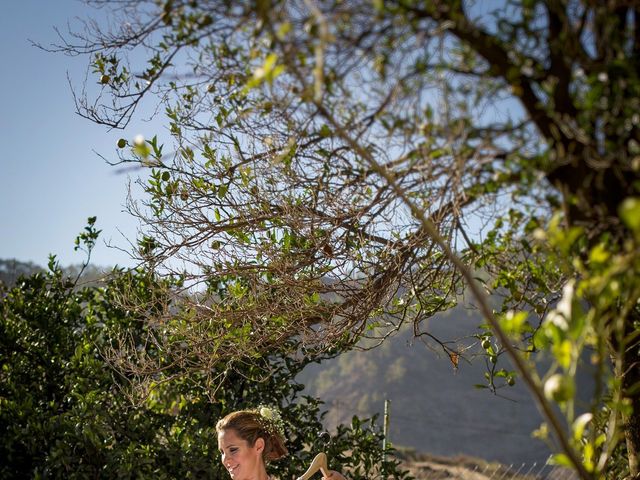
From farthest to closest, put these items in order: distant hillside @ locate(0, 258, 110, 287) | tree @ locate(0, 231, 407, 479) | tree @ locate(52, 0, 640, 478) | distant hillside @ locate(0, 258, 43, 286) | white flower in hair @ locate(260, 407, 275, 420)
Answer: distant hillside @ locate(0, 258, 43, 286), tree @ locate(0, 231, 407, 479), white flower in hair @ locate(260, 407, 275, 420), distant hillside @ locate(0, 258, 110, 287), tree @ locate(52, 0, 640, 478)

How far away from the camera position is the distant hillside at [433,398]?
1829 inches

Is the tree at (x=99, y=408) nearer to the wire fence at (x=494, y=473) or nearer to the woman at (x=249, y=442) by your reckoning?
the woman at (x=249, y=442)

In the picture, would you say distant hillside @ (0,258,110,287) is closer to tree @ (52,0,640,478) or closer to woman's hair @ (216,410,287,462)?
tree @ (52,0,640,478)

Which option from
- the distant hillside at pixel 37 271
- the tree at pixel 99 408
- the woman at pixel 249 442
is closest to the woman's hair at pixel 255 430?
the woman at pixel 249 442

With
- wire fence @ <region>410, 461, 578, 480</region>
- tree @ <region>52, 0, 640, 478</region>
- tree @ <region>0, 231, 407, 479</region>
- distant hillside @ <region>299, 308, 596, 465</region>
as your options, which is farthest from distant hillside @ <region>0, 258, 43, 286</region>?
distant hillside @ <region>299, 308, 596, 465</region>

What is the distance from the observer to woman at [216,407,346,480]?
408cm

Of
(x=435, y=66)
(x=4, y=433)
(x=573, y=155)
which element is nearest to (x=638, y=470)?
(x=573, y=155)

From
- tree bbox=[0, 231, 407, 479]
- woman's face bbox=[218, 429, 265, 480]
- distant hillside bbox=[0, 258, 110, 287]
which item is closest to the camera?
distant hillside bbox=[0, 258, 110, 287]

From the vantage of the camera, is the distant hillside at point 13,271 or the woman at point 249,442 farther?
the distant hillside at point 13,271

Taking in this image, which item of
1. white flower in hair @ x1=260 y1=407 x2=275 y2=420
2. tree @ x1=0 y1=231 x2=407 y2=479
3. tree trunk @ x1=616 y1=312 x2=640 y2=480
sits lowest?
tree trunk @ x1=616 y1=312 x2=640 y2=480

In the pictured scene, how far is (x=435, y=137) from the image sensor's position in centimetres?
176

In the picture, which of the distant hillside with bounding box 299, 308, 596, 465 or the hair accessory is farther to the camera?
the distant hillside with bounding box 299, 308, 596, 465

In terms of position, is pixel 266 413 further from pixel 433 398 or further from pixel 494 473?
pixel 433 398

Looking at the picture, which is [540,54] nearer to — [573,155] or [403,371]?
[573,155]
